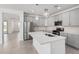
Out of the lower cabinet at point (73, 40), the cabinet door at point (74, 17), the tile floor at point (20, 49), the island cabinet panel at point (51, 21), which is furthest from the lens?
the island cabinet panel at point (51, 21)

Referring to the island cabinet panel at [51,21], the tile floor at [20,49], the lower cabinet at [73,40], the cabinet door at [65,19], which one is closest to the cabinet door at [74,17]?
the cabinet door at [65,19]

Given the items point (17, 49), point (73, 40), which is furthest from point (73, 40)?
point (17, 49)

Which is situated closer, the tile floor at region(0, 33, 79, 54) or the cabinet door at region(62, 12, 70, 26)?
the tile floor at region(0, 33, 79, 54)

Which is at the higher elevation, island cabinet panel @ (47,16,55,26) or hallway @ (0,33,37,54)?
island cabinet panel @ (47,16,55,26)

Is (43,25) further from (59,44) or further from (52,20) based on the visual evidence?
(59,44)

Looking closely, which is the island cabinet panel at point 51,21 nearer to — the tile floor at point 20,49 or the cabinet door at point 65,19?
the cabinet door at point 65,19

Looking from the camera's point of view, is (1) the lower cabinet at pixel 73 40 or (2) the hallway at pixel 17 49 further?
(1) the lower cabinet at pixel 73 40

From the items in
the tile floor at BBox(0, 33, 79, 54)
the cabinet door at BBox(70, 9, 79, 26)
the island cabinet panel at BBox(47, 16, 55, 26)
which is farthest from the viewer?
the island cabinet panel at BBox(47, 16, 55, 26)

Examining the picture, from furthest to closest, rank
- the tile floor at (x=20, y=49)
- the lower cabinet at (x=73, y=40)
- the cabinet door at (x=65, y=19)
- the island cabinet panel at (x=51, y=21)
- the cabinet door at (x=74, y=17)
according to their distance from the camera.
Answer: the island cabinet panel at (x=51, y=21) → the cabinet door at (x=65, y=19) → the cabinet door at (x=74, y=17) → the lower cabinet at (x=73, y=40) → the tile floor at (x=20, y=49)

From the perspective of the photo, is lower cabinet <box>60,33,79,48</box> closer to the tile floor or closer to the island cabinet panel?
the tile floor

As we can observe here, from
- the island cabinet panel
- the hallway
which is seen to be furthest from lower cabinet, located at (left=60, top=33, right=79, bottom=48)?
the island cabinet panel
